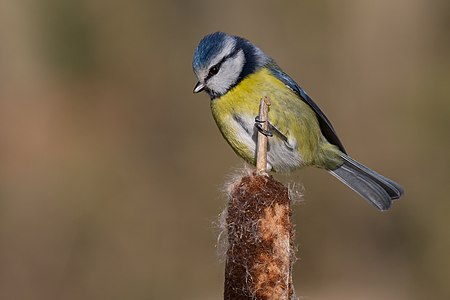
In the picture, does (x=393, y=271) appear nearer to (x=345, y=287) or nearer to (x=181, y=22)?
(x=345, y=287)

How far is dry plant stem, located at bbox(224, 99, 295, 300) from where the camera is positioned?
5.45ft

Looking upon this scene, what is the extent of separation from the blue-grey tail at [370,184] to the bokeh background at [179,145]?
97cm

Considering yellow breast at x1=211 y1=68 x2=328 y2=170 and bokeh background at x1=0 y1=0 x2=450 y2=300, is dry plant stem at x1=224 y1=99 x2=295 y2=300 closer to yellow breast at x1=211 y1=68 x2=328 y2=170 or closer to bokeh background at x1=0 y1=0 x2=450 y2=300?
yellow breast at x1=211 y1=68 x2=328 y2=170

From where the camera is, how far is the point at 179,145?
462 cm

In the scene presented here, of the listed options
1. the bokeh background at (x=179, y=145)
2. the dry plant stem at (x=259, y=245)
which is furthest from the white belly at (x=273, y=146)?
the bokeh background at (x=179, y=145)

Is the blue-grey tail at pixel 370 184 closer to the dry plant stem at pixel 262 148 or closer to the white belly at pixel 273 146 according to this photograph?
the white belly at pixel 273 146

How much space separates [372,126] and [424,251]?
2.81 ft

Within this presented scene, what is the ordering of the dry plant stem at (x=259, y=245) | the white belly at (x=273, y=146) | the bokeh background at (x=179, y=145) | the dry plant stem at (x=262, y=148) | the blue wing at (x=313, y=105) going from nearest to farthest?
the dry plant stem at (x=259, y=245) < the dry plant stem at (x=262, y=148) < the white belly at (x=273, y=146) < the blue wing at (x=313, y=105) < the bokeh background at (x=179, y=145)

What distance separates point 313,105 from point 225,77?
1.51ft

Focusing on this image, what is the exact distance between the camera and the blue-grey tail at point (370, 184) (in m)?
2.96

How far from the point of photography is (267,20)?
467 cm

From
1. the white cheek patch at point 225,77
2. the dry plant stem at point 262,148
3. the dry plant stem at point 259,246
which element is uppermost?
the white cheek patch at point 225,77

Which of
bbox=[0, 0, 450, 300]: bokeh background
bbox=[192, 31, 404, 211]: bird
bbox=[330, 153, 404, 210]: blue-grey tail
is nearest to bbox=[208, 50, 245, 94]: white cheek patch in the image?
bbox=[192, 31, 404, 211]: bird

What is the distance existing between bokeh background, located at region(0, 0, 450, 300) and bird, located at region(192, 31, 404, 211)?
1.18m
